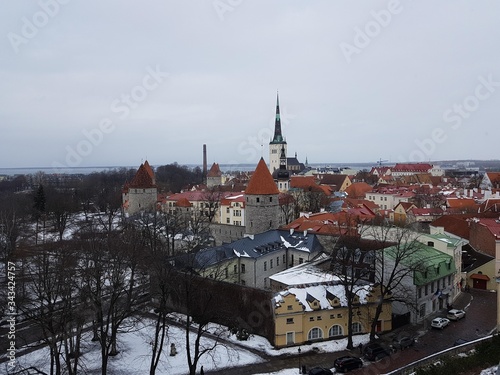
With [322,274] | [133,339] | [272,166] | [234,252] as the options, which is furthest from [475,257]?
[272,166]

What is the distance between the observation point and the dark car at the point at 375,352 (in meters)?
19.2

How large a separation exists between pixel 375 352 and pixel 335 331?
2.90 metres

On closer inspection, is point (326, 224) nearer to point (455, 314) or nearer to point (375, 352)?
point (455, 314)

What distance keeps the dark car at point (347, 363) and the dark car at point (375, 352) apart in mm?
925

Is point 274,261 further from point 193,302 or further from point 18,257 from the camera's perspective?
point 18,257

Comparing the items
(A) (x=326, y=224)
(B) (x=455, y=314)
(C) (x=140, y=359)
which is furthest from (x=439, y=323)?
(C) (x=140, y=359)

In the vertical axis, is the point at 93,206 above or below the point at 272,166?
below

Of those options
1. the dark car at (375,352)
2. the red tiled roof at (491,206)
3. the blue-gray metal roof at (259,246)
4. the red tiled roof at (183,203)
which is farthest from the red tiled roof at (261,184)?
the red tiled roof at (183,203)

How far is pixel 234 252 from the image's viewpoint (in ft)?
94.3

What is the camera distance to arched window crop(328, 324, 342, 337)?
2183 centimetres

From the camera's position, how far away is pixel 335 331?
21953 mm

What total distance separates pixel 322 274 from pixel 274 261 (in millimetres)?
5805

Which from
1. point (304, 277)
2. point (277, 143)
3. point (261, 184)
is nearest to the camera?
point (304, 277)

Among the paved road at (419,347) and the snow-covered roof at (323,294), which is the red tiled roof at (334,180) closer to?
the paved road at (419,347)
